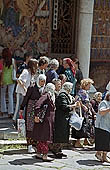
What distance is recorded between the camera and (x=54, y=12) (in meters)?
14.7

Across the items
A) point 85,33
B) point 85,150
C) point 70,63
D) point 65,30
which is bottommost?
point 85,150

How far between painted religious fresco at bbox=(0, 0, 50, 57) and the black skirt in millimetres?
4657

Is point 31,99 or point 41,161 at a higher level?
point 31,99

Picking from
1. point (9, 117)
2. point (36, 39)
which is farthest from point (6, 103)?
point (36, 39)

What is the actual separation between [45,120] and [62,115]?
47 centimetres

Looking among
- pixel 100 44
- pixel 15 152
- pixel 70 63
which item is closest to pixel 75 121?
pixel 15 152

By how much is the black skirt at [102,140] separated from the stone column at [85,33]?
4.19 metres

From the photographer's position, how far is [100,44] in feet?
50.5

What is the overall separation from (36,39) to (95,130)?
475cm

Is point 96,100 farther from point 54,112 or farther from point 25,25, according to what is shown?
point 25,25

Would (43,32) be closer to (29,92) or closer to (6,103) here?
(6,103)

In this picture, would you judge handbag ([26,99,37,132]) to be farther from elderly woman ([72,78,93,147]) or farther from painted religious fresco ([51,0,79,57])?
painted religious fresco ([51,0,79,57])

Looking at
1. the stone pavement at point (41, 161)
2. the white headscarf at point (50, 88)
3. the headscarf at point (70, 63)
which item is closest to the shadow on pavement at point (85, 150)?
the stone pavement at point (41, 161)

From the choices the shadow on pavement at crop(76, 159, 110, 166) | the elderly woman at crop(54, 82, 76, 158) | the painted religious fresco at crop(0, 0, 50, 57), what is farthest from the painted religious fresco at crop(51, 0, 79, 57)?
the shadow on pavement at crop(76, 159, 110, 166)
